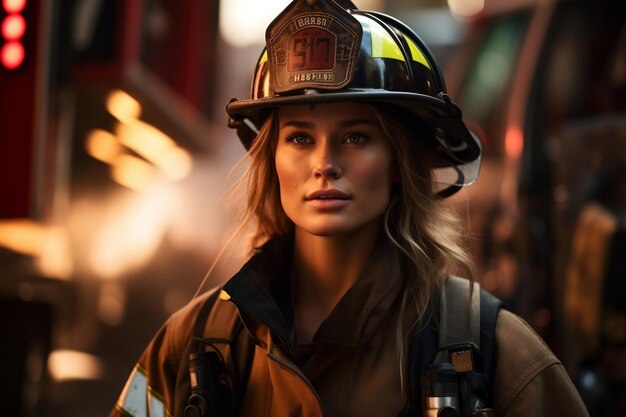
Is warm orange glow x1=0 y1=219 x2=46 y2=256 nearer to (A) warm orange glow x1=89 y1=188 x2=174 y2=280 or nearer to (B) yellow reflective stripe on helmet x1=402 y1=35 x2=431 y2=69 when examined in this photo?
(A) warm orange glow x1=89 y1=188 x2=174 y2=280

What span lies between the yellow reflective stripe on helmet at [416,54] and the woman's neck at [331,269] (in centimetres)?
49

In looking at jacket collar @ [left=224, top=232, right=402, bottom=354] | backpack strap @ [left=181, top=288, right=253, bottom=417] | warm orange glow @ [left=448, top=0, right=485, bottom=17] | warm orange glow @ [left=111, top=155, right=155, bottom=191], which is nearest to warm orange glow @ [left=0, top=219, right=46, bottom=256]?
warm orange glow @ [left=111, top=155, right=155, bottom=191]

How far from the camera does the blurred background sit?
6.66m

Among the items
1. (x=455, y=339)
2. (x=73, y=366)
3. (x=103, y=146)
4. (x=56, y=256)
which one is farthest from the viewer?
(x=103, y=146)

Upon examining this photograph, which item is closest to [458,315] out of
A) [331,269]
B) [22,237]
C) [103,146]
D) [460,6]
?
[331,269]

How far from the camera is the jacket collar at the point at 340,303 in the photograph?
336cm

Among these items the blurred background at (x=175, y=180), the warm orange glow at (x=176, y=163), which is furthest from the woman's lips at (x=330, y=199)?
the warm orange glow at (x=176, y=163)

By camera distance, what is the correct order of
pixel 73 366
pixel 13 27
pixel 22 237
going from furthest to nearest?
pixel 73 366, pixel 22 237, pixel 13 27

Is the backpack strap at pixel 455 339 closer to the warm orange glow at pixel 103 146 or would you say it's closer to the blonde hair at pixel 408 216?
→ the blonde hair at pixel 408 216

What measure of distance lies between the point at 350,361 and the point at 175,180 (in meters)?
9.66

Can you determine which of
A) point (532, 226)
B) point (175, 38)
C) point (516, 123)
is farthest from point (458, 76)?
point (175, 38)

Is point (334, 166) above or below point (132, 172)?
below

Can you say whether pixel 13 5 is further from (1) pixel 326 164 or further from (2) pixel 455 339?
(2) pixel 455 339

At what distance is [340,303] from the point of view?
3.42 metres
